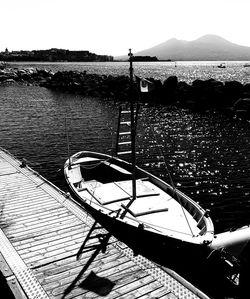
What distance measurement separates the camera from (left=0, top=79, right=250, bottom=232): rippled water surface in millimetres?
22414

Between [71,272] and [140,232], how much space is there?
13.4ft

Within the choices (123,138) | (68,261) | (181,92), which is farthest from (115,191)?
(181,92)

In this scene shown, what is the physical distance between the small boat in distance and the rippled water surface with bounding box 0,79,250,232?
233cm

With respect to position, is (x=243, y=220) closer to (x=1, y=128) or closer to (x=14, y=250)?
(x=14, y=250)

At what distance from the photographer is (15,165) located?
21094 mm

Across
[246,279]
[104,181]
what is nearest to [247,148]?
[104,181]

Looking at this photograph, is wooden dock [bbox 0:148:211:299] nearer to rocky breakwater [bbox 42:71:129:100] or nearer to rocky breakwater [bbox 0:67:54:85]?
rocky breakwater [bbox 42:71:129:100]

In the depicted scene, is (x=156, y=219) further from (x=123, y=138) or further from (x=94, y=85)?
(x=94, y=85)

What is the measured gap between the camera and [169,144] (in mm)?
34938

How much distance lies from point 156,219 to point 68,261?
4956 mm

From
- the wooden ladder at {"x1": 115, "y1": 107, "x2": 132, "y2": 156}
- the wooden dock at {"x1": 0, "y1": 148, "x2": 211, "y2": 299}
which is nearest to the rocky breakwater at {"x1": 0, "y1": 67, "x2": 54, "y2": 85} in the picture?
the wooden ladder at {"x1": 115, "y1": 107, "x2": 132, "y2": 156}

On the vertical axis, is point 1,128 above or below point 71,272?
below

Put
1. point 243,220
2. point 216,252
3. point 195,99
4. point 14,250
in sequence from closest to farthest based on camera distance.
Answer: point 14,250 → point 216,252 → point 243,220 → point 195,99

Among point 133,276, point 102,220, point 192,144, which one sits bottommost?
point 192,144
